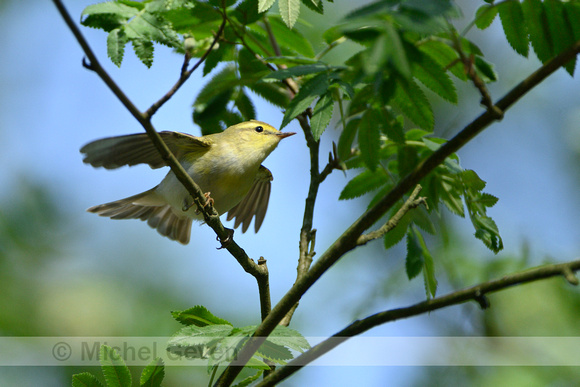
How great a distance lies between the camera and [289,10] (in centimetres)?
259

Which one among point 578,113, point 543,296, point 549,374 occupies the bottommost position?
point 549,374

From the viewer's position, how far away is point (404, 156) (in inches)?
113

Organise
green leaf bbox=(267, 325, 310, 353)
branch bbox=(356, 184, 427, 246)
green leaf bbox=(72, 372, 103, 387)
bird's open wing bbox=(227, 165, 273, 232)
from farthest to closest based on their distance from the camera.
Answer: bird's open wing bbox=(227, 165, 273, 232)
green leaf bbox=(72, 372, 103, 387)
green leaf bbox=(267, 325, 310, 353)
branch bbox=(356, 184, 427, 246)

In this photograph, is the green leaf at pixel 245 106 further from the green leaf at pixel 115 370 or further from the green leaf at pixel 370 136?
the green leaf at pixel 115 370

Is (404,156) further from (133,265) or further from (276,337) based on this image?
(133,265)

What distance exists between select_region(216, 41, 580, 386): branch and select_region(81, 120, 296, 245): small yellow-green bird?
1865 mm

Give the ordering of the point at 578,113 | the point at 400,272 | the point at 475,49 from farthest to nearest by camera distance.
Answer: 1. the point at 578,113
2. the point at 400,272
3. the point at 475,49

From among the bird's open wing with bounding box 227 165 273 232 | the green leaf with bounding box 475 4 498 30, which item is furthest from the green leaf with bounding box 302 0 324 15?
the bird's open wing with bounding box 227 165 273 232

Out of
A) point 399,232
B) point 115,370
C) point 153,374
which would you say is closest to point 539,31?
point 399,232

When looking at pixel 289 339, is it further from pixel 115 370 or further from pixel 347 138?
pixel 347 138

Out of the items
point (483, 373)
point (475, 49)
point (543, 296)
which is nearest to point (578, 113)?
point (543, 296)

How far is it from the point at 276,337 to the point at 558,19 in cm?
171

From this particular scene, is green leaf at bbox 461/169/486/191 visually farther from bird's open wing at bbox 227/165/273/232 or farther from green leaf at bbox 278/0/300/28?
bird's open wing at bbox 227/165/273/232

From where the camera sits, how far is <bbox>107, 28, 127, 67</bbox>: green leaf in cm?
226
